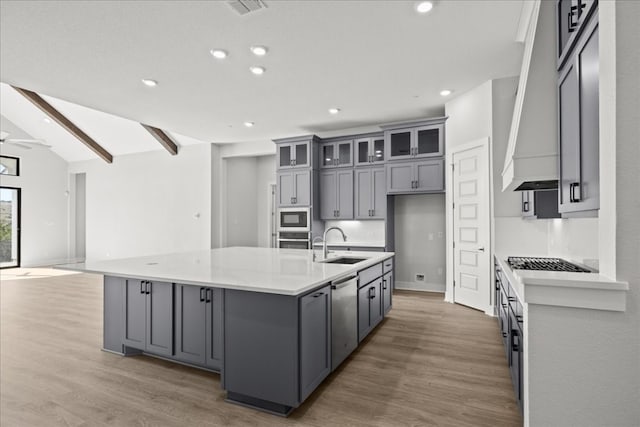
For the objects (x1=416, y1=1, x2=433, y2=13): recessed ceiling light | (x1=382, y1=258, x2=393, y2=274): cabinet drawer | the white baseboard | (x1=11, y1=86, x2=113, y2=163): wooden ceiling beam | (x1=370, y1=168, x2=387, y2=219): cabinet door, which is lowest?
the white baseboard

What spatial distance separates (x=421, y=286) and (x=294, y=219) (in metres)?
2.64

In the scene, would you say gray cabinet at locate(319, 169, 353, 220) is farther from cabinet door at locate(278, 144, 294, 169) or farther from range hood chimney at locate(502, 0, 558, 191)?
range hood chimney at locate(502, 0, 558, 191)

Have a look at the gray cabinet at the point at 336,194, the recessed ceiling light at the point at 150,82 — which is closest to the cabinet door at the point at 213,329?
the recessed ceiling light at the point at 150,82

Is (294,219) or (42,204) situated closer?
(294,219)

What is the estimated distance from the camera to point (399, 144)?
5.75 m

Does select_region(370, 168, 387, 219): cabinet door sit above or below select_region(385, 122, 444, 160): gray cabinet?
below

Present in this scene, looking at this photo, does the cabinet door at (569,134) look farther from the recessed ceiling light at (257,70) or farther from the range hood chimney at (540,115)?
the recessed ceiling light at (257,70)

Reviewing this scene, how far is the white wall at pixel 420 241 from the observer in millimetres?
5977

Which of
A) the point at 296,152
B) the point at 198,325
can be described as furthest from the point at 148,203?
the point at 198,325

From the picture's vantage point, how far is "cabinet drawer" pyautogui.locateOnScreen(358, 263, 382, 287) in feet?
10.5

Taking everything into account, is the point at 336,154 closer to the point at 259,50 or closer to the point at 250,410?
the point at 259,50

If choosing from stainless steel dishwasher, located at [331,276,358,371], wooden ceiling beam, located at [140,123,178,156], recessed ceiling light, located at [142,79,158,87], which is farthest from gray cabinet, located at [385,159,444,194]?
wooden ceiling beam, located at [140,123,178,156]

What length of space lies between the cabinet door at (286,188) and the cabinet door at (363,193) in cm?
127

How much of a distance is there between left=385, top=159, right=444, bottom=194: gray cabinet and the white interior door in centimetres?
33
